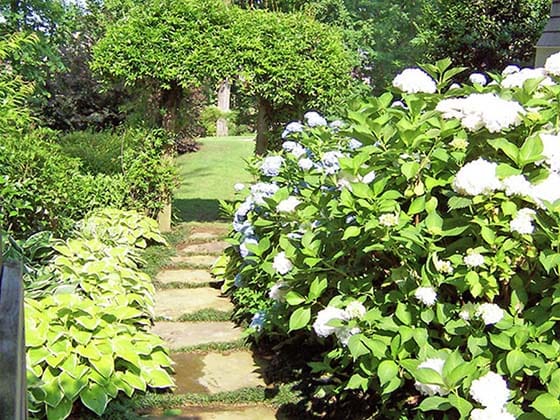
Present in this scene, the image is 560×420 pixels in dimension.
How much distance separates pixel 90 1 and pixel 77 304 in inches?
436

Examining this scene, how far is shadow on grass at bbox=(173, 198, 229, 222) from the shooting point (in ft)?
24.8

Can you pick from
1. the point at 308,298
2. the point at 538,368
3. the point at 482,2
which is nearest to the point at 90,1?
the point at 482,2

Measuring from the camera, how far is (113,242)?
4984mm

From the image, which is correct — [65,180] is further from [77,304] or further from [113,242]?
[77,304]

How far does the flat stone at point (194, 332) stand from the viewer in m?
3.77

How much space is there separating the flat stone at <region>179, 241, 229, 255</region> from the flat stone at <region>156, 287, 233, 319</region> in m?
1.08

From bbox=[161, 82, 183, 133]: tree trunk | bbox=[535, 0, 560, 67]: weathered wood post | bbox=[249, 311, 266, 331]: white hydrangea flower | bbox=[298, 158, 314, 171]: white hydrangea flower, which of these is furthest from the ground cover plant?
bbox=[535, 0, 560, 67]: weathered wood post

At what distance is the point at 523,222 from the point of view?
1.83 metres

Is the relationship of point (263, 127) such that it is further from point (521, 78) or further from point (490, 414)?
point (490, 414)

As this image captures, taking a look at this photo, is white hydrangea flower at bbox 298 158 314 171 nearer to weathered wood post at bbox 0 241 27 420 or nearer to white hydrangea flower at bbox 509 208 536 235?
white hydrangea flower at bbox 509 208 536 235

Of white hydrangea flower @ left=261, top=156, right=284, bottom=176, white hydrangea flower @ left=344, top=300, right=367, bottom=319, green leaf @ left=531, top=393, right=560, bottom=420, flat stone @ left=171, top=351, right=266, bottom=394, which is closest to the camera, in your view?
green leaf @ left=531, top=393, right=560, bottom=420

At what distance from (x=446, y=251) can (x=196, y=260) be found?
12.6ft

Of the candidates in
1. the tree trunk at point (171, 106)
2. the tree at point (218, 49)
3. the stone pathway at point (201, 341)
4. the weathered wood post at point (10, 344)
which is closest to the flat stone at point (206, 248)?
the stone pathway at point (201, 341)

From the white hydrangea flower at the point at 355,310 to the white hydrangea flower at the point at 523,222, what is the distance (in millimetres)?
600
